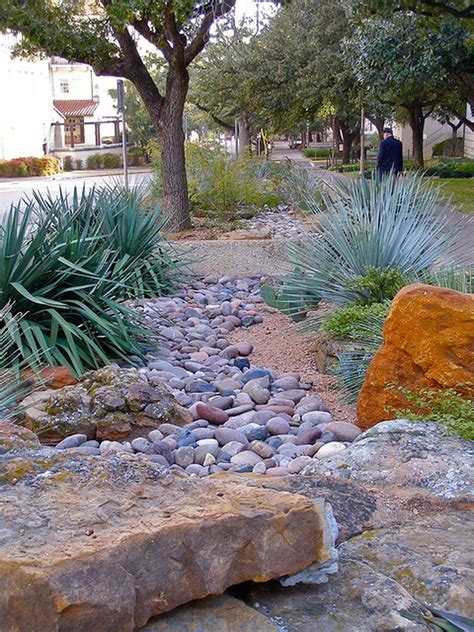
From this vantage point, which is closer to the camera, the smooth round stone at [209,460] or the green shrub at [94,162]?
the smooth round stone at [209,460]

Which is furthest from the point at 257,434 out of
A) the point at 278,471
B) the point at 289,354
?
the point at 289,354

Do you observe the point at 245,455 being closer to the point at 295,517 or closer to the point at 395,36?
the point at 295,517

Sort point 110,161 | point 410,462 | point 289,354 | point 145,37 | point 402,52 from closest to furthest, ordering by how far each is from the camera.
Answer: point 410,462 → point 289,354 → point 145,37 → point 402,52 → point 110,161

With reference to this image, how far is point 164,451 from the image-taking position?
4.57 metres

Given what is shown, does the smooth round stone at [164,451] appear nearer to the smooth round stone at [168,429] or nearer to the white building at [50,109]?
the smooth round stone at [168,429]

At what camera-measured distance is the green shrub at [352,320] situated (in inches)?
235

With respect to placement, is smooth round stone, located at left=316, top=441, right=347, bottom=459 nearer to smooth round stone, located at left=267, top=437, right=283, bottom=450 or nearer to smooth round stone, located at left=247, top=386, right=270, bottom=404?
smooth round stone, located at left=267, top=437, right=283, bottom=450

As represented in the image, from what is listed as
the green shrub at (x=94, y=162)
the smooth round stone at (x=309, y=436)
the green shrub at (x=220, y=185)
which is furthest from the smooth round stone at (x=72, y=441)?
the green shrub at (x=94, y=162)

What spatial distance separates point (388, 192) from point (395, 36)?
13.7 meters

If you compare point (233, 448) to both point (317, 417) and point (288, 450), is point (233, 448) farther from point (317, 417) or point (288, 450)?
point (317, 417)

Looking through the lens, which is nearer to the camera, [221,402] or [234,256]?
[221,402]

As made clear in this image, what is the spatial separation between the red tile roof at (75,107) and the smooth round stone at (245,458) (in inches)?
2497

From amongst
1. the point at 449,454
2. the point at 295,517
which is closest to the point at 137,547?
the point at 295,517

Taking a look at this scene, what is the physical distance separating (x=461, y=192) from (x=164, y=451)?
19038 mm
